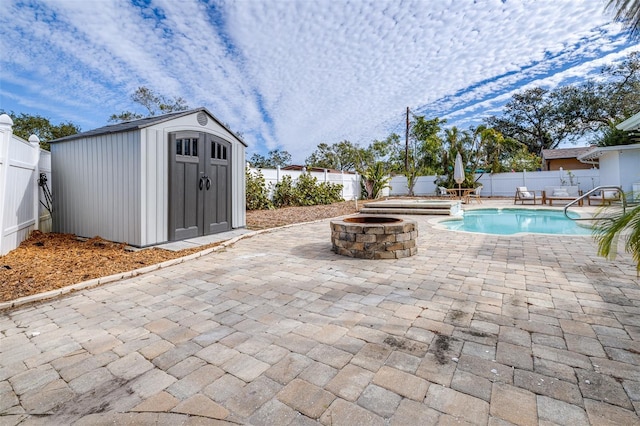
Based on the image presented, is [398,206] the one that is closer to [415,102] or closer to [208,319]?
[208,319]

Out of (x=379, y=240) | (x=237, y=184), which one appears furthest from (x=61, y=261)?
(x=379, y=240)

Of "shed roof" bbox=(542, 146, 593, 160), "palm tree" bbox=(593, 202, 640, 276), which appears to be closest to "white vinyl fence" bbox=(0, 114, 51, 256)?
"palm tree" bbox=(593, 202, 640, 276)

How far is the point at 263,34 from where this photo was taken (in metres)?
8.91

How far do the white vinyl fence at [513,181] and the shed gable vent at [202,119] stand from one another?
14070 mm

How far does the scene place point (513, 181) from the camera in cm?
2036

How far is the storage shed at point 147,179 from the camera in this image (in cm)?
540

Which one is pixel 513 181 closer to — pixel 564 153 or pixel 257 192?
pixel 564 153

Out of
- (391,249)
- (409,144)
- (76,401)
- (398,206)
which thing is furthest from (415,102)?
(76,401)

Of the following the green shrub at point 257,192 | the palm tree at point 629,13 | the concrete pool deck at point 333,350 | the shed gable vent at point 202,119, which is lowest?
the concrete pool deck at point 333,350

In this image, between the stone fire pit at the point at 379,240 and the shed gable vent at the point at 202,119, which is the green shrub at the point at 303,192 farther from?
the stone fire pit at the point at 379,240

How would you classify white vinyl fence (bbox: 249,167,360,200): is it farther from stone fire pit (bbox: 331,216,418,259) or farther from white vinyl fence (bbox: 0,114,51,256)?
stone fire pit (bbox: 331,216,418,259)

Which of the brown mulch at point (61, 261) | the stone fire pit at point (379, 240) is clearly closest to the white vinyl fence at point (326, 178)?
the brown mulch at point (61, 261)

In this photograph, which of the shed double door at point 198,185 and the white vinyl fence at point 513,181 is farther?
the white vinyl fence at point 513,181

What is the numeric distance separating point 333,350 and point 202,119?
5686 mm
